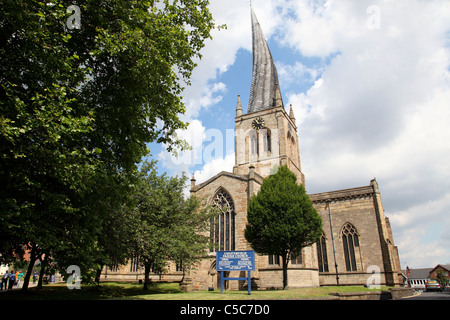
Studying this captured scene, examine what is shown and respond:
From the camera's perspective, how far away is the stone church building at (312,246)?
2728 cm

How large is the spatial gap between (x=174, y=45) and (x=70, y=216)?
7.30 metres

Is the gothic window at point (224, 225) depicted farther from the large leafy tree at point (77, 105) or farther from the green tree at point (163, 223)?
the large leafy tree at point (77, 105)

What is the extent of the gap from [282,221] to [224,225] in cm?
910

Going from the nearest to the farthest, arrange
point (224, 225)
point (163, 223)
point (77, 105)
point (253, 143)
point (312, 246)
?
point (77, 105)
point (163, 223)
point (224, 225)
point (312, 246)
point (253, 143)

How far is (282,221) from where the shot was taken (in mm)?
21891

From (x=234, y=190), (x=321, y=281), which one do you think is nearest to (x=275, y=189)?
(x=234, y=190)

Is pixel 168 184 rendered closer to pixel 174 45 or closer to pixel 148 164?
pixel 148 164

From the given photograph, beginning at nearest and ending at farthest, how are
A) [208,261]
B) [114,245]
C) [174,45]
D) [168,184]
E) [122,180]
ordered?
[122,180]
[174,45]
[114,245]
[168,184]
[208,261]

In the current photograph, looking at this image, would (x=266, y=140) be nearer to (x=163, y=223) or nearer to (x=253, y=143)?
(x=253, y=143)

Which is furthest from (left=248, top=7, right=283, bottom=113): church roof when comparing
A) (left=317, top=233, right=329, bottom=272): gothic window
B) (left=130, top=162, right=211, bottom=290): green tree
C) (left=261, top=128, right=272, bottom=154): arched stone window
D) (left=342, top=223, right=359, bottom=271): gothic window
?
(left=130, top=162, right=211, bottom=290): green tree

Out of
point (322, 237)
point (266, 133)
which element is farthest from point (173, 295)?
point (266, 133)

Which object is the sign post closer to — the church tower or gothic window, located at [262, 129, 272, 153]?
the church tower

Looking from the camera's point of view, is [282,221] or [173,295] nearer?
[173,295]
